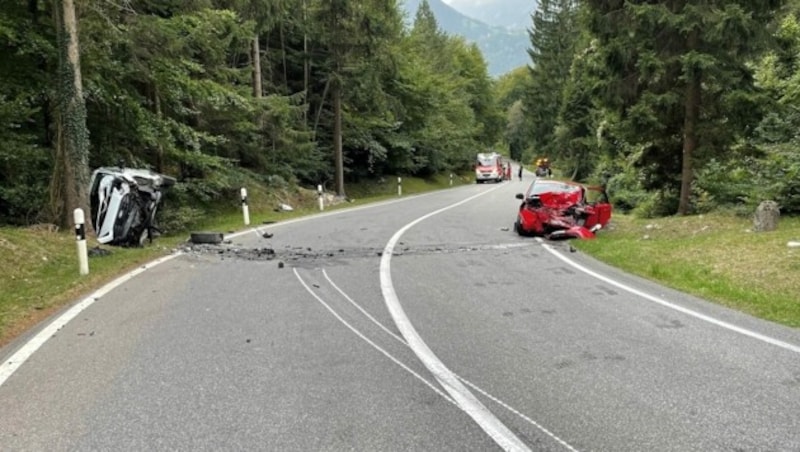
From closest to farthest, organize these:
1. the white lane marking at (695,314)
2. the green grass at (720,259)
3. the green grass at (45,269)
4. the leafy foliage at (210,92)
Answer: the white lane marking at (695,314) < the green grass at (45,269) < the green grass at (720,259) < the leafy foliage at (210,92)

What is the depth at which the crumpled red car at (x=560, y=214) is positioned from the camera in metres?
12.7

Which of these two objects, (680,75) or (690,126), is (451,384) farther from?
(680,75)

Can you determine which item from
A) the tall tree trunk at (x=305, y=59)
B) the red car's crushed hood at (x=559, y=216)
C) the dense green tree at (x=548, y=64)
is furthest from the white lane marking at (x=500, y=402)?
the dense green tree at (x=548, y=64)

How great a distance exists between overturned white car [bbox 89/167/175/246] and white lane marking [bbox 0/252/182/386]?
12.2ft

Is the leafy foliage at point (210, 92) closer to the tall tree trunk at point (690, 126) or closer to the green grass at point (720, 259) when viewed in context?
the green grass at point (720, 259)

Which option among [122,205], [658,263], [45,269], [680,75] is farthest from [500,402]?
[680,75]

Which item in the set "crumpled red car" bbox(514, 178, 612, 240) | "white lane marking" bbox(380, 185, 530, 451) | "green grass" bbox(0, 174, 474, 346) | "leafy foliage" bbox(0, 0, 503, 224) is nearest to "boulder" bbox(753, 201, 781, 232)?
"crumpled red car" bbox(514, 178, 612, 240)

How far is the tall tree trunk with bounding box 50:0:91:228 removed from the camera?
37.9 feet

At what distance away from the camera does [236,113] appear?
20328mm

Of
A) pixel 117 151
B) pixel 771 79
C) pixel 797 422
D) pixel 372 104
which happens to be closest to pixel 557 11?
pixel 372 104

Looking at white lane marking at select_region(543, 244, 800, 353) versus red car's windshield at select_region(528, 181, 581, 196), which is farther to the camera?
red car's windshield at select_region(528, 181, 581, 196)

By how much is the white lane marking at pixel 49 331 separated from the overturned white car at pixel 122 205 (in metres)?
3.71

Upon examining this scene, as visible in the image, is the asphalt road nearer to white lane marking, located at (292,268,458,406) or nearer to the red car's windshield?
white lane marking, located at (292,268,458,406)

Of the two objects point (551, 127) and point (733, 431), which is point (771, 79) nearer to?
point (733, 431)
